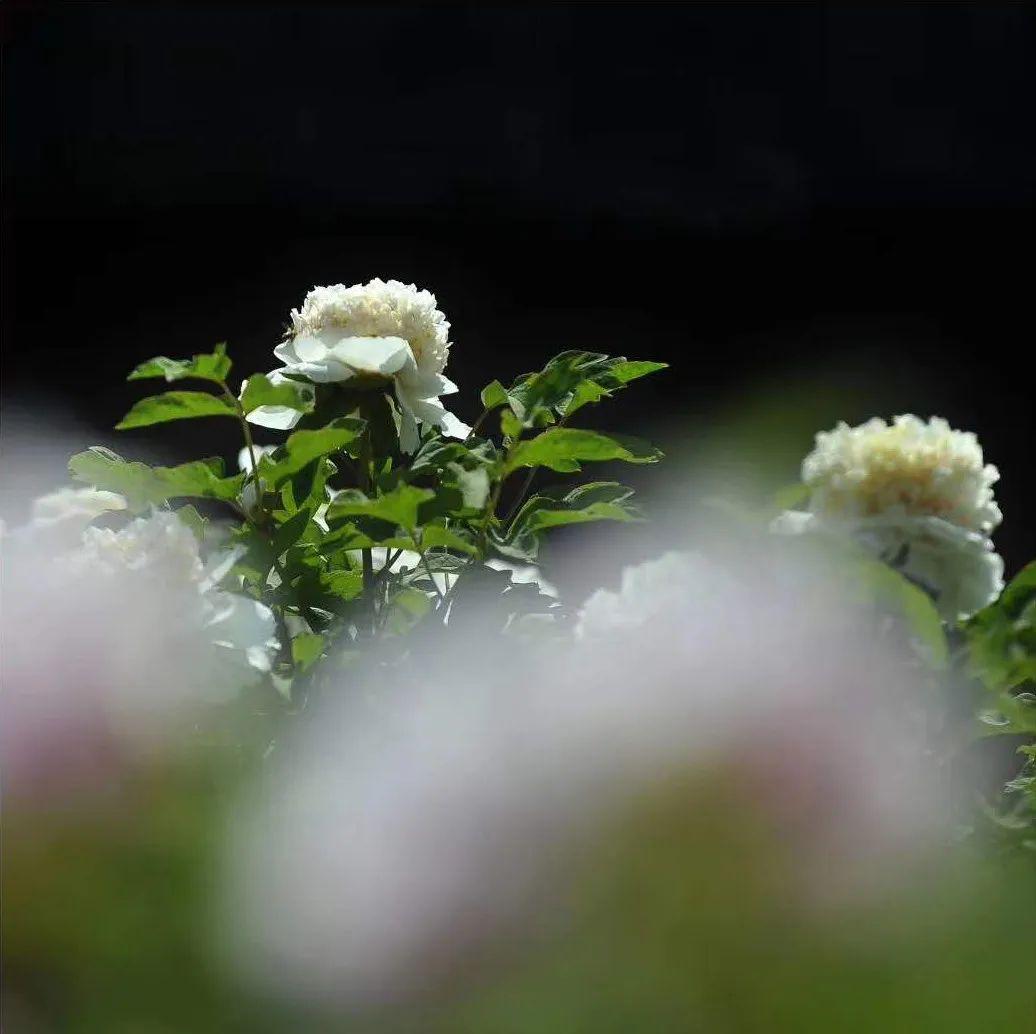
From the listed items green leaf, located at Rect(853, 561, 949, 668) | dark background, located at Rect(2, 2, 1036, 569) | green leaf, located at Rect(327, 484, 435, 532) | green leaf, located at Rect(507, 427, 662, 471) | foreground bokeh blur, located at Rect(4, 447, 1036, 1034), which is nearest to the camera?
foreground bokeh blur, located at Rect(4, 447, 1036, 1034)

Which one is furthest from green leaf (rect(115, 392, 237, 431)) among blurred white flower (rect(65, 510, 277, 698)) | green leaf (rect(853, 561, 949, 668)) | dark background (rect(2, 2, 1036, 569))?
dark background (rect(2, 2, 1036, 569))

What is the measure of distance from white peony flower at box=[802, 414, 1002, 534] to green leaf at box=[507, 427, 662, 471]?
16 cm

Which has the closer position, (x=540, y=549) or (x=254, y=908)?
(x=254, y=908)

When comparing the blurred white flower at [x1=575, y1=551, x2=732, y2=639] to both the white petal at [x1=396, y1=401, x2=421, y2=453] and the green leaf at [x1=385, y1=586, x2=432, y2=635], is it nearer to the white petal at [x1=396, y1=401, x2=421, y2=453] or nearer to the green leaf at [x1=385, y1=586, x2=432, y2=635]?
the green leaf at [x1=385, y1=586, x2=432, y2=635]

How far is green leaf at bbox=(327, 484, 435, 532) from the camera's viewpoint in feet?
2.64

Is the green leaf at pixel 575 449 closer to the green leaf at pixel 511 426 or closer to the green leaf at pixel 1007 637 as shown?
the green leaf at pixel 511 426

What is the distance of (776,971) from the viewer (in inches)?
20.3

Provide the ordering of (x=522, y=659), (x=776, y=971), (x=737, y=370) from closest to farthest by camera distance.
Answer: (x=776, y=971), (x=522, y=659), (x=737, y=370)

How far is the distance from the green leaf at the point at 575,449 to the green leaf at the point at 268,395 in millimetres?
143

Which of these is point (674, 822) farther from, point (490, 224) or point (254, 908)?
point (490, 224)

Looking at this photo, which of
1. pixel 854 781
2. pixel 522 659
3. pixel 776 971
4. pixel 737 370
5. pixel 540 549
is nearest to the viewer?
pixel 776 971

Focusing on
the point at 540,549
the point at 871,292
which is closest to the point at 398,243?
the point at 871,292

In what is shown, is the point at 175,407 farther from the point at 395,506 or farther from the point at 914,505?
the point at 914,505

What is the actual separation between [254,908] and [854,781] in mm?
258
